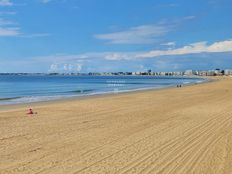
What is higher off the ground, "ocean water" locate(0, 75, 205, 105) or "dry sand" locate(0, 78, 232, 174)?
"dry sand" locate(0, 78, 232, 174)

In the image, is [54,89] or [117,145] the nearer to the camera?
[117,145]

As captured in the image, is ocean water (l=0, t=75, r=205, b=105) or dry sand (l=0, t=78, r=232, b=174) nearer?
dry sand (l=0, t=78, r=232, b=174)

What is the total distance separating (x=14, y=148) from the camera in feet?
30.3

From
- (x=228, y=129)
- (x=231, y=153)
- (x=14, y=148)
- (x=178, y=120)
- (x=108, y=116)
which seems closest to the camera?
(x=231, y=153)

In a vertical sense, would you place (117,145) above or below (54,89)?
above

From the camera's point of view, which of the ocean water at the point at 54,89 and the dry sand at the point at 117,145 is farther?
the ocean water at the point at 54,89

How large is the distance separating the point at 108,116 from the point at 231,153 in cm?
817

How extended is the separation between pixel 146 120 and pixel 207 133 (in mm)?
3770

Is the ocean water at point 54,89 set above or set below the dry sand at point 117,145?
below

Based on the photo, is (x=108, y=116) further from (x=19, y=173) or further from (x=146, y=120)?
(x=19, y=173)

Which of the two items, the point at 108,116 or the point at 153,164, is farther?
the point at 108,116

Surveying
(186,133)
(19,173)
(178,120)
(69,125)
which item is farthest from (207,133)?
(19,173)

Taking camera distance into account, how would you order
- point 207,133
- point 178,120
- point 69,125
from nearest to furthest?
point 207,133 → point 69,125 → point 178,120

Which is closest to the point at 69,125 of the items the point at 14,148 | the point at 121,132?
the point at 121,132
